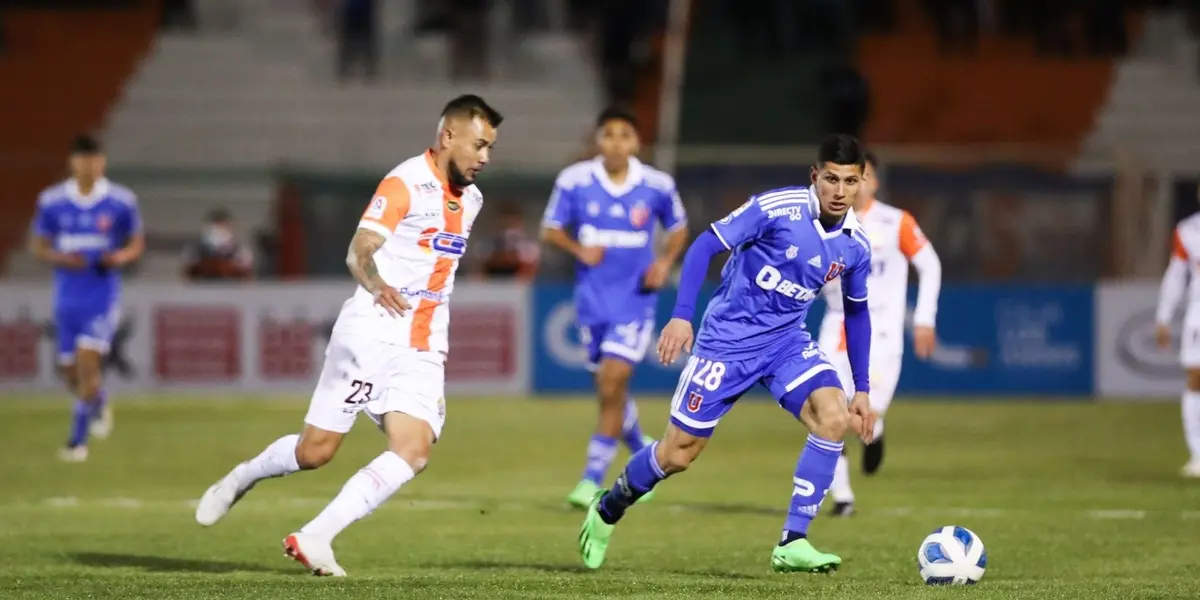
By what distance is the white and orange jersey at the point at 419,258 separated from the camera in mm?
8766

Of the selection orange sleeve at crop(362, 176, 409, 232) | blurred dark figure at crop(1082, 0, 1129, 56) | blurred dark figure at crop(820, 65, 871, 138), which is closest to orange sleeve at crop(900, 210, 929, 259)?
orange sleeve at crop(362, 176, 409, 232)

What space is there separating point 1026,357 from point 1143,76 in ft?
28.9

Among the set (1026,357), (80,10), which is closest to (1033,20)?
(1026,357)

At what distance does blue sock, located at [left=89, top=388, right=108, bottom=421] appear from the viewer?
17.2m

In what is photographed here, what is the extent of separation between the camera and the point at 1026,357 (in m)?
22.9

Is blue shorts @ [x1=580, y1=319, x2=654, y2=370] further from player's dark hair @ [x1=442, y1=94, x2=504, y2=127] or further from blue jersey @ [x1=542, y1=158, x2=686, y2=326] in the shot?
player's dark hair @ [x1=442, y1=94, x2=504, y2=127]

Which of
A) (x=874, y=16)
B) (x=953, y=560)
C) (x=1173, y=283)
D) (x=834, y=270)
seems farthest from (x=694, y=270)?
(x=874, y=16)

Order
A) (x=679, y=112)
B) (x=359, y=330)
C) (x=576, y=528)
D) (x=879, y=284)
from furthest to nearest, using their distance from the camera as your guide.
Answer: (x=679, y=112) < (x=879, y=284) < (x=576, y=528) < (x=359, y=330)

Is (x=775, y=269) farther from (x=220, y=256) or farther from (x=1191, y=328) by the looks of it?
(x=220, y=256)

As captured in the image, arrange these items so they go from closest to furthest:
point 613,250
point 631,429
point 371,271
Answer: point 371,271, point 613,250, point 631,429

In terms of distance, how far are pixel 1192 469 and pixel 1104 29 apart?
16696 millimetres

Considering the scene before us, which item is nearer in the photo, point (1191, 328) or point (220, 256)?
point (1191, 328)

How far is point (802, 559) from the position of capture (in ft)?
28.9

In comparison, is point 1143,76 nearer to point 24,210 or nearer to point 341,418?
point 24,210
